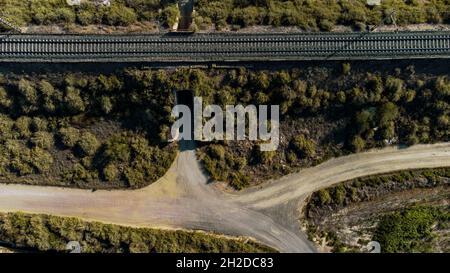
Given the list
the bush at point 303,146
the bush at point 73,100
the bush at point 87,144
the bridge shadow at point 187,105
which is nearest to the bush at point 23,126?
the bush at point 73,100

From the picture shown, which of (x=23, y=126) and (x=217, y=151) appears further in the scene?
(x=217, y=151)

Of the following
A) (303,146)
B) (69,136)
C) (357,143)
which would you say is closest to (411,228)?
(357,143)

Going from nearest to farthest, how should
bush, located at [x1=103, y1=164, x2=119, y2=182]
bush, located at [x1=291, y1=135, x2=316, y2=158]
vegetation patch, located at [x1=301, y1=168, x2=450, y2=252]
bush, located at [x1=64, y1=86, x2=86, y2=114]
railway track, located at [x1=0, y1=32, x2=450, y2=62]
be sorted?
railway track, located at [x1=0, y1=32, x2=450, y2=62], bush, located at [x1=64, y1=86, x2=86, y2=114], bush, located at [x1=103, y1=164, x2=119, y2=182], bush, located at [x1=291, y1=135, x2=316, y2=158], vegetation patch, located at [x1=301, y1=168, x2=450, y2=252]

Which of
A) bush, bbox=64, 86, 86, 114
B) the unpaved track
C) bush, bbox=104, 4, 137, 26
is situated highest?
→ bush, bbox=104, 4, 137, 26

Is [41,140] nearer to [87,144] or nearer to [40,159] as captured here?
[40,159]

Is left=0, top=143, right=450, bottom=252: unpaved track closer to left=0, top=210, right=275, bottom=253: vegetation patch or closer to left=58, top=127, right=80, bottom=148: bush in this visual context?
left=0, top=210, right=275, bottom=253: vegetation patch

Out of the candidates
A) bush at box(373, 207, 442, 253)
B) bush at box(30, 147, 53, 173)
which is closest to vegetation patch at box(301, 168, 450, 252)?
bush at box(373, 207, 442, 253)

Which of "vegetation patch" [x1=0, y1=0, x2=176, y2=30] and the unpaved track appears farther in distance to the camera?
the unpaved track
